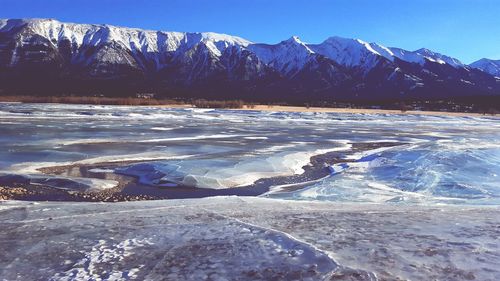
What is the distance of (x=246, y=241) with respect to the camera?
4.96 metres

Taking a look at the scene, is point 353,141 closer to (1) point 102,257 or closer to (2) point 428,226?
(2) point 428,226

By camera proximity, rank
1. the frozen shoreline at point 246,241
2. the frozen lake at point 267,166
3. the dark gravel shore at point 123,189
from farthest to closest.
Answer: the frozen lake at point 267,166 < the dark gravel shore at point 123,189 < the frozen shoreline at point 246,241

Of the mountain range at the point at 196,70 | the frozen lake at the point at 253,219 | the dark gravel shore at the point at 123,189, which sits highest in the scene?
the mountain range at the point at 196,70

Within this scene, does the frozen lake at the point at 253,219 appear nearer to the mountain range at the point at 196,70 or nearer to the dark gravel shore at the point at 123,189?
the dark gravel shore at the point at 123,189

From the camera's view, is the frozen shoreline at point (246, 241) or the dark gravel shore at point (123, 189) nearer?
the frozen shoreline at point (246, 241)

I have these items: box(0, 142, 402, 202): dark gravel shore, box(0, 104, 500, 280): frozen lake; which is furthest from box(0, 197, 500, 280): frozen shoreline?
box(0, 142, 402, 202): dark gravel shore

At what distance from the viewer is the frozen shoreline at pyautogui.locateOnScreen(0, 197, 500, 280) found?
407cm

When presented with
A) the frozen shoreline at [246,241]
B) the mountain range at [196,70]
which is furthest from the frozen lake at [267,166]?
the mountain range at [196,70]

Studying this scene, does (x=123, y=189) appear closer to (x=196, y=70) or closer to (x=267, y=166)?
(x=267, y=166)

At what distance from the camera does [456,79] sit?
181125 mm

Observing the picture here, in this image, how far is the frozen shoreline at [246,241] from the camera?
4.07 meters

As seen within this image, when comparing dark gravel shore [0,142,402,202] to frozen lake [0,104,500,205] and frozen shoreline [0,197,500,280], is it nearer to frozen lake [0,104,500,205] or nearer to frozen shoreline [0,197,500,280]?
frozen lake [0,104,500,205]

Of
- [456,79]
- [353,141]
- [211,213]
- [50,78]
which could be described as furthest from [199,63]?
[211,213]

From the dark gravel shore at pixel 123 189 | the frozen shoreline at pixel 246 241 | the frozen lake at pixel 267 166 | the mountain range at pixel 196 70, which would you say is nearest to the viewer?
the frozen shoreline at pixel 246 241
